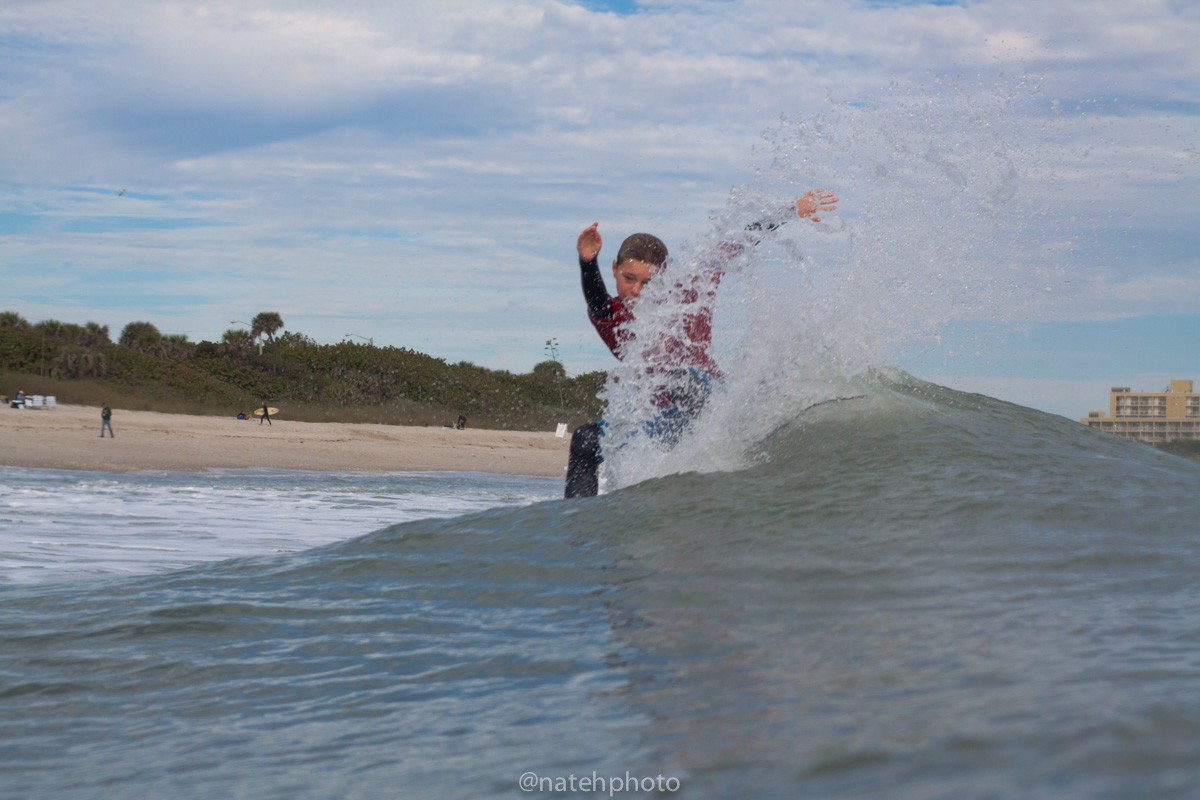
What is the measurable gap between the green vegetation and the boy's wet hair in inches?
1037

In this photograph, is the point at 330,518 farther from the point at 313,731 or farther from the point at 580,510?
the point at 313,731

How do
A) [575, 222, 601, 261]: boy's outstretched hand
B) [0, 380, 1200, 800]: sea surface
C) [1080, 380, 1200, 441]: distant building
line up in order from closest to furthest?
[0, 380, 1200, 800]: sea surface < [575, 222, 601, 261]: boy's outstretched hand < [1080, 380, 1200, 441]: distant building

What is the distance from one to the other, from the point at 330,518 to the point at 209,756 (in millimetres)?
6484

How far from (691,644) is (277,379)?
35.5 meters

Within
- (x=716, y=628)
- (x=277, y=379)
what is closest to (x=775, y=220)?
(x=716, y=628)

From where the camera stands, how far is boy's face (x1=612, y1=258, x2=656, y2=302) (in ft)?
15.6

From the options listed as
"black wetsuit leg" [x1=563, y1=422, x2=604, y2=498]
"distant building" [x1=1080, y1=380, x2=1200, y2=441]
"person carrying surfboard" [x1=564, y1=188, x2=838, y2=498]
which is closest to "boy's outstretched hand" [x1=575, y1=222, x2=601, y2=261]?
"person carrying surfboard" [x1=564, y1=188, x2=838, y2=498]

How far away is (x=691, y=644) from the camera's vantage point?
220 cm

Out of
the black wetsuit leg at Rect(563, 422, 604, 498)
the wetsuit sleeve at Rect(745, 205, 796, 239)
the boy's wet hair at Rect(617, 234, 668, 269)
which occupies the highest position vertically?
the wetsuit sleeve at Rect(745, 205, 796, 239)

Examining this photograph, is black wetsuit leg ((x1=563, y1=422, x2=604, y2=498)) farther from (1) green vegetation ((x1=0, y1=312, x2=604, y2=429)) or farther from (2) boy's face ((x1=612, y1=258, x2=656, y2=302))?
(1) green vegetation ((x1=0, y1=312, x2=604, y2=429))

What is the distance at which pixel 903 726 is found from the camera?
1455 mm

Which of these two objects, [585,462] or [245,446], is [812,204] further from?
[245,446]

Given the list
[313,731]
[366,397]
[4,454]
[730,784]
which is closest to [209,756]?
[313,731]

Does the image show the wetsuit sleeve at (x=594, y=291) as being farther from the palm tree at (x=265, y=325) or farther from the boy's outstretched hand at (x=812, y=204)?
the palm tree at (x=265, y=325)
